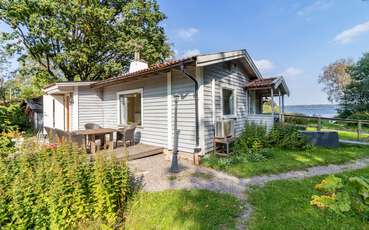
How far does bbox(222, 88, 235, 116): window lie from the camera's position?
714cm

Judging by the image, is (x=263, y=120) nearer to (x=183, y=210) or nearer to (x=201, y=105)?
(x=201, y=105)

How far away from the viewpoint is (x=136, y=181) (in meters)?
4.22

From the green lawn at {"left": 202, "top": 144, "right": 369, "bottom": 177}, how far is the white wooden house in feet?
3.18

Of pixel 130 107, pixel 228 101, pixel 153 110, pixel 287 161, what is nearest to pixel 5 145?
pixel 153 110

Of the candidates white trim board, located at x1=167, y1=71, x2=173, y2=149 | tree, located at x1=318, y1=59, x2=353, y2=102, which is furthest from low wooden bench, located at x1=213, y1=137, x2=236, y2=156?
tree, located at x1=318, y1=59, x2=353, y2=102

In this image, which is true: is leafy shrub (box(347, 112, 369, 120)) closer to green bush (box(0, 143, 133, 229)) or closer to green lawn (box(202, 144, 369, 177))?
green lawn (box(202, 144, 369, 177))

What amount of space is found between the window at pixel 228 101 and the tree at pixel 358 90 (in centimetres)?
1718

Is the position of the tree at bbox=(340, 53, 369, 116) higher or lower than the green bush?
higher

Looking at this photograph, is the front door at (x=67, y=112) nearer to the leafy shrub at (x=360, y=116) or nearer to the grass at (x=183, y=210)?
the grass at (x=183, y=210)

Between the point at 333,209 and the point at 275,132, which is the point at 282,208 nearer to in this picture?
the point at 333,209

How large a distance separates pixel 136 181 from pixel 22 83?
33583 millimetres

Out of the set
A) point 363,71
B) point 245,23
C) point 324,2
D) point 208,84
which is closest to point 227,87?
point 208,84

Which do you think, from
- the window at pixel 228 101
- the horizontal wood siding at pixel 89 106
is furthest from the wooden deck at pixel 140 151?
the horizontal wood siding at pixel 89 106

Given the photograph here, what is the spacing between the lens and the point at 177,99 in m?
6.02
